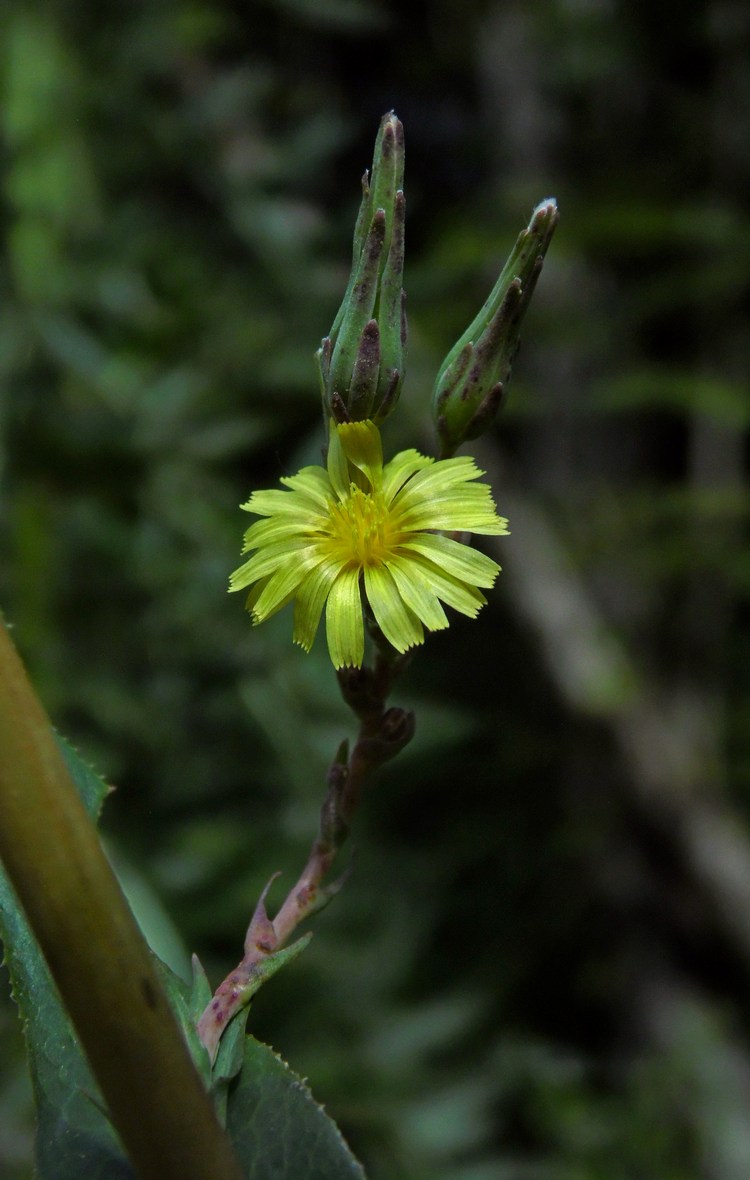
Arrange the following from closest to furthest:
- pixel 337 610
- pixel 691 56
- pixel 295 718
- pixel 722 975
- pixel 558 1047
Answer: pixel 337 610, pixel 295 718, pixel 558 1047, pixel 722 975, pixel 691 56

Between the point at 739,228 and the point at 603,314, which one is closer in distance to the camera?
the point at 739,228

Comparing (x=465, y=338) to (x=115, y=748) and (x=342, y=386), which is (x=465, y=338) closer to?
(x=342, y=386)

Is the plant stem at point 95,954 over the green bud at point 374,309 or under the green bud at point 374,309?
under

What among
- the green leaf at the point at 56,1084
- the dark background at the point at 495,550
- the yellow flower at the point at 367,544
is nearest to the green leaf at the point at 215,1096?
the green leaf at the point at 56,1084

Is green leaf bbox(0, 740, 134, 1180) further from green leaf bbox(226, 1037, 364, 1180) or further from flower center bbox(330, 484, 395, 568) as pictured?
flower center bbox(330, 484, 395, 568)

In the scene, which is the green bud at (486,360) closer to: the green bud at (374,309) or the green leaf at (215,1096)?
the green bud at (374,309)

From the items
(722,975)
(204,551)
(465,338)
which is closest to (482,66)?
(204,551)
